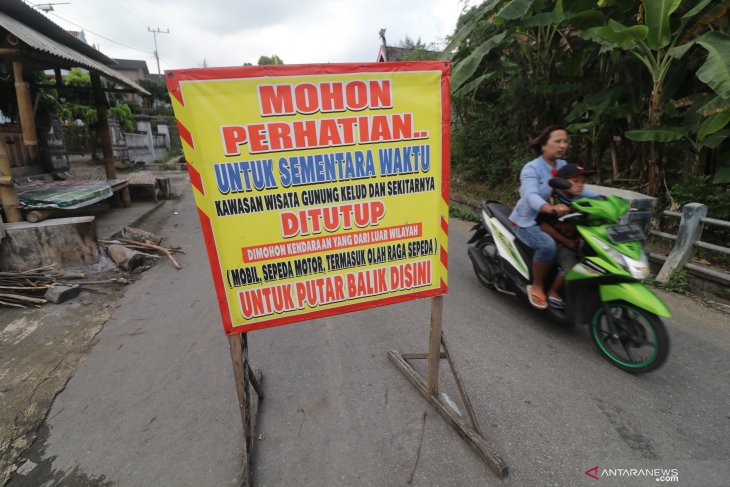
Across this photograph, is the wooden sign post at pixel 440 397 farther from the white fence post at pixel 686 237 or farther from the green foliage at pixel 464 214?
the green foliage at pixel 464 214

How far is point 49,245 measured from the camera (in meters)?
4.72

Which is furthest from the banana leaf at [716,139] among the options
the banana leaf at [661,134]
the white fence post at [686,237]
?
the white fence post at [686,237]

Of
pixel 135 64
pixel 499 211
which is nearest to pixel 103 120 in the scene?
pixel 499 211

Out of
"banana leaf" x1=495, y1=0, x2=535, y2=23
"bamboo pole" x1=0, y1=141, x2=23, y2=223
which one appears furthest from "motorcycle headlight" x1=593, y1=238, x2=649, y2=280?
"bamboo pole" x1=0, y1=141, x2=23, y2=223

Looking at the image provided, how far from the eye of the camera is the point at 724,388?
8.14 feet

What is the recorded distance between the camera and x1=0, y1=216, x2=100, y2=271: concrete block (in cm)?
459

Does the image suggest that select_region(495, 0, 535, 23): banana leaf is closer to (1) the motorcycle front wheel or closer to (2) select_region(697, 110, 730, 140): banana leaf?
(2) select_region(697, 110, 730, 140): banana leaf

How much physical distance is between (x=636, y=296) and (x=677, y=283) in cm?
229

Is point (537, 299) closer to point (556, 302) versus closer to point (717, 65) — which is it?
point (556, 302)

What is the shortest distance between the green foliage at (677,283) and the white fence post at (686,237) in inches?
1.7

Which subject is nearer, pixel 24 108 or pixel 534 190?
pixel 534 190

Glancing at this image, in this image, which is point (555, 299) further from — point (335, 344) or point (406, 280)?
point (335, 344)

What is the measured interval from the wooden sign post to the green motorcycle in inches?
53.9

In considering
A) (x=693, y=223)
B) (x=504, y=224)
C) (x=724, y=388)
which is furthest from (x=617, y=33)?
(x=724, y=388)
